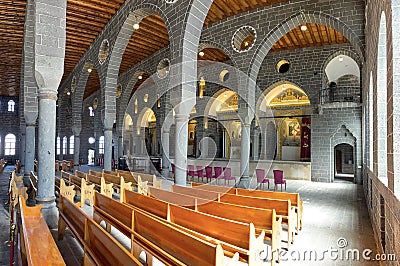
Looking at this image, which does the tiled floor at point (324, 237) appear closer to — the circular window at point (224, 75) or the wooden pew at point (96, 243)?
the wooden pew at point (96, 243)

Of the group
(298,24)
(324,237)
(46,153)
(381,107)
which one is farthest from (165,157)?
(381,107)

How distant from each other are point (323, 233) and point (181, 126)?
3.93 metres

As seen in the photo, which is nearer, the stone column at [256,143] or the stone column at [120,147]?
the stone column at [120,147]

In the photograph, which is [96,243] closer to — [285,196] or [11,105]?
[285,196]

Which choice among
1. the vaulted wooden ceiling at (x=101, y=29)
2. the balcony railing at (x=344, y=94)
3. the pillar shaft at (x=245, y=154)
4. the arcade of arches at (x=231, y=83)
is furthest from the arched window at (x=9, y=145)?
the balcony railing at (x=344, y=94)

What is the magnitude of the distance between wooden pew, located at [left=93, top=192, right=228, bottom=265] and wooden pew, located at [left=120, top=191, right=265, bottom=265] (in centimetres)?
31

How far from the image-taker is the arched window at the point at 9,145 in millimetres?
24547

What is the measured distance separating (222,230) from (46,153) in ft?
13.4

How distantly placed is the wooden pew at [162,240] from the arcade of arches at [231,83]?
1.87 metres

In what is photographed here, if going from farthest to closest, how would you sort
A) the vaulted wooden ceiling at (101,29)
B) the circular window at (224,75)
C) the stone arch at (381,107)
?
the circular window at (224,75), the vaulted wooden ceiling at (101,29), the stone arch at (381,107)

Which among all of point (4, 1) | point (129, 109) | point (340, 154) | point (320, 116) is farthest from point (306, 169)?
point (4, 1)

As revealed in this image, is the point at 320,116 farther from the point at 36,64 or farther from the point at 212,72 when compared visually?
the point at 36,64

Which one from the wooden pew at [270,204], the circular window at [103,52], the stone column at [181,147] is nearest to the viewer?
the wooden pew at [270,204]

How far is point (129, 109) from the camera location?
61.9ft
